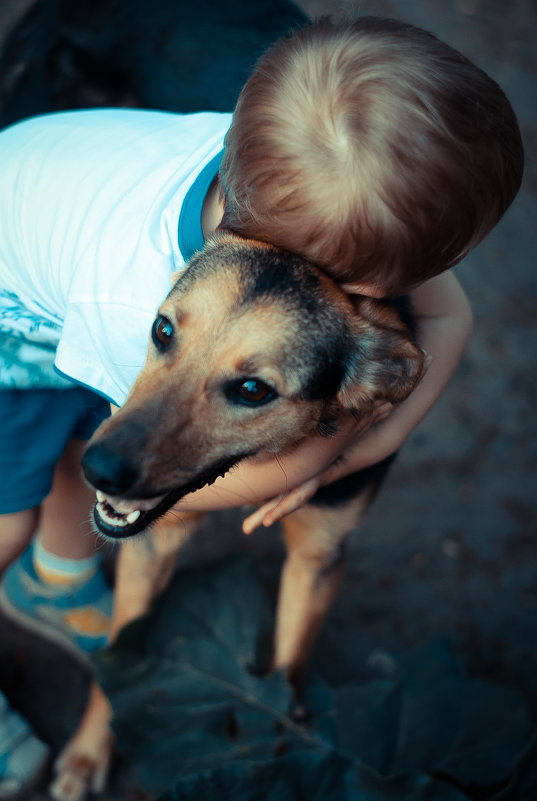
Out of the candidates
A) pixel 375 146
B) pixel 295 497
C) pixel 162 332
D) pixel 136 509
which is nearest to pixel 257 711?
pixel 295 497

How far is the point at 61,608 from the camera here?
108 inches

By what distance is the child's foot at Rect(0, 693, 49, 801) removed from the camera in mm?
2498

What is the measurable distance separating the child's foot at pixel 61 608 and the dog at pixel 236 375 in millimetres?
1213

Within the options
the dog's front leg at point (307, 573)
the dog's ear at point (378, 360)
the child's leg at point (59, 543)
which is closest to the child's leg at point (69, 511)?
the child's leg at point (59, 543)

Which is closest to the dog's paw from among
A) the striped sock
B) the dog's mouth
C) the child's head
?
the striped sock

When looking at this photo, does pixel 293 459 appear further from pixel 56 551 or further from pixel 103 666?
pixel 56 551

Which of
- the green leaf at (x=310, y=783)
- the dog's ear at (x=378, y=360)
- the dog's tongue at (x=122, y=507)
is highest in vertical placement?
the dog's ear at (x=378, y=360)

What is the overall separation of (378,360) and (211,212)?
0.55 metres

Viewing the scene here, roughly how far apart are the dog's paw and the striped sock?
1.76ft

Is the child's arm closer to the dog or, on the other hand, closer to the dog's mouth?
the dog

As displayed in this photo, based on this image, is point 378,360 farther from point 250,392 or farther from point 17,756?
point 17,756

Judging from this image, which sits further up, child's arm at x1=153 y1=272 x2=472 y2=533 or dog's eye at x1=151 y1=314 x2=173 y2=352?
dog's eye at x1=151 y1=314 x2=173 y2=352

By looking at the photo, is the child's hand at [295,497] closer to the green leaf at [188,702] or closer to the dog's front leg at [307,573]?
the dog's front leg at [307,573]

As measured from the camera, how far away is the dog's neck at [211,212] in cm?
176
